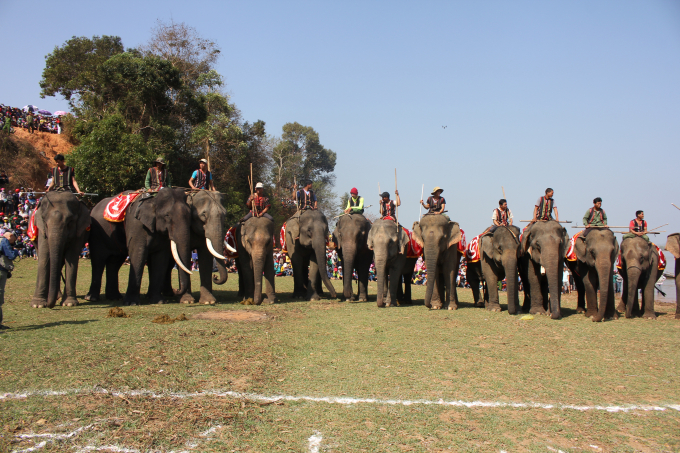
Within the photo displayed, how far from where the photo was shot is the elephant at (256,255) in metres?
12.1

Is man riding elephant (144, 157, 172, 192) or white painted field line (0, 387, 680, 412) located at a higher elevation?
man riding elephant (144, 157, 172, 192)

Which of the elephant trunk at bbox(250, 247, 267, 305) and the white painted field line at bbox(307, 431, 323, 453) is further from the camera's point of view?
the elephant trunk at bbox(250, 247, 267, 305)

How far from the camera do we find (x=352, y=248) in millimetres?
13602

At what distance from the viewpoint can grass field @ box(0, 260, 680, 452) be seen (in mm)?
4340

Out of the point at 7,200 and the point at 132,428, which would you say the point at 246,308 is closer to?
the point at 132,428

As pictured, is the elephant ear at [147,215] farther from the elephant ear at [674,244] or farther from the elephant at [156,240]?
the elephant ear at [674,244]

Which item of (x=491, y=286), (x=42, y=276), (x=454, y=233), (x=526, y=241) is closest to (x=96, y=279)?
(x=42, y=276)

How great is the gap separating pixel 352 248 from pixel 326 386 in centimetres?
795

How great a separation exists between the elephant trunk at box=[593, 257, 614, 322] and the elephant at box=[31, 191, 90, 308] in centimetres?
1142

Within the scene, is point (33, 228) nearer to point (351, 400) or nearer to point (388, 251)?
point (388, 251)

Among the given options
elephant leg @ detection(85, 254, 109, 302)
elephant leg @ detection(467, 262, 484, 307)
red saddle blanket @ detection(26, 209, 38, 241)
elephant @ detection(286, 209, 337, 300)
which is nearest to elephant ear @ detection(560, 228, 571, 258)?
elephant leg @ detection(467, 262, 484, 307)

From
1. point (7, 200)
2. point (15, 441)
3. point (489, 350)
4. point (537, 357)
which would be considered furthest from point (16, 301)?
point (7, 200)

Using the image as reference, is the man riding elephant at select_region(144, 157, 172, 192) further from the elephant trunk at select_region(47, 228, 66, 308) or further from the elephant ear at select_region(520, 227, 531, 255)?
the elephant ear at select_region(520, 227, 531, 255)

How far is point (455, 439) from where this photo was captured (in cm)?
441
